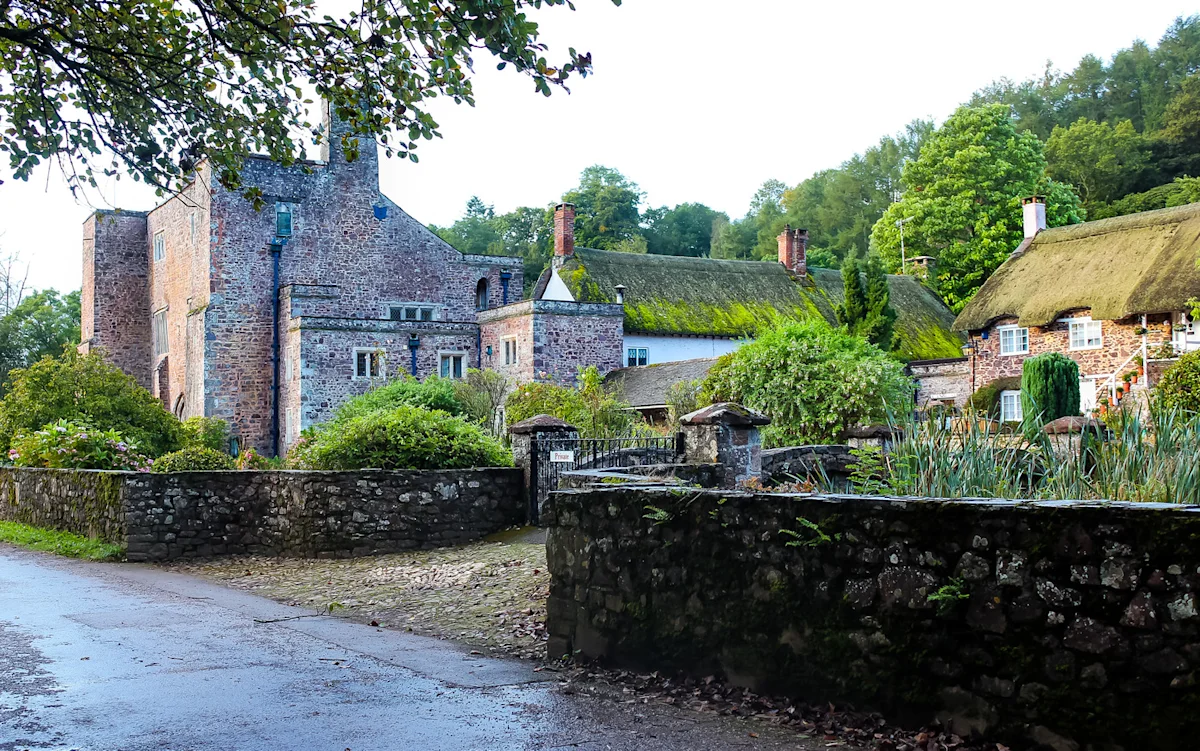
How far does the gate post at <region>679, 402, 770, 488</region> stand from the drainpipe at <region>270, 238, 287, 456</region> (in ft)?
97.1

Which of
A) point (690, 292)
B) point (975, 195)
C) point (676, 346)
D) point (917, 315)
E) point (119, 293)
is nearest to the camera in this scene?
point (676, 346)

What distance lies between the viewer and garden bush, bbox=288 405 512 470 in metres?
16.7

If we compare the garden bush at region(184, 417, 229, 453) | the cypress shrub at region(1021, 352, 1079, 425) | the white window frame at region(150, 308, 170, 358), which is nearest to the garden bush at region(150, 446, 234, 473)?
the cypress shrub at region(1021, 352, 1079, 425)

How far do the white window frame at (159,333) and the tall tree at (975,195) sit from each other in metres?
37.1

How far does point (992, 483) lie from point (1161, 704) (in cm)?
335

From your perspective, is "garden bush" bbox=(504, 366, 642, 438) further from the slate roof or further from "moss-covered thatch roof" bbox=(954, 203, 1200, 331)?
"moss-covered thatch roof" bbox=(954, 203, 1200, 331)

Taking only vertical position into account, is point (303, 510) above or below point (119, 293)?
below

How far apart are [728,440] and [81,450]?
39.8ft

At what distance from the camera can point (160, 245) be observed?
48875 millimetres

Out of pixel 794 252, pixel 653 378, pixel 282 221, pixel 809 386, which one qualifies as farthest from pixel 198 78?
pixel 794 252

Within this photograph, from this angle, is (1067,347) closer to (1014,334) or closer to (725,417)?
(1014,334)

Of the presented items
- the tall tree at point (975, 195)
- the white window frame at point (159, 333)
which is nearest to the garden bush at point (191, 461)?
the white window frame at point (159, 333)

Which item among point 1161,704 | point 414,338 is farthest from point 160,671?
point 414,338

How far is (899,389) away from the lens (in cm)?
2578
